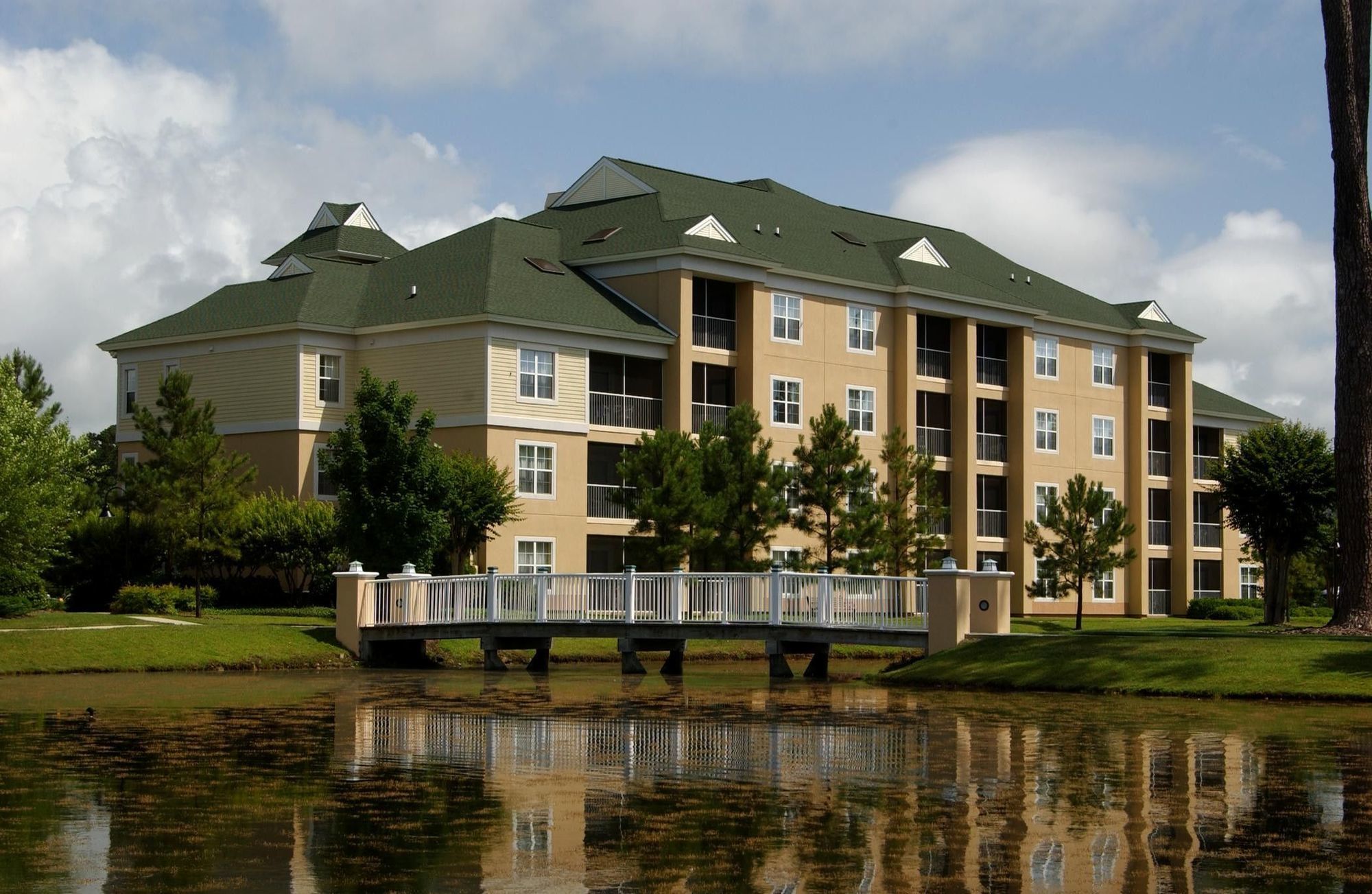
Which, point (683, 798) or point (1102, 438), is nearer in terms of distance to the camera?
point (683, 798)

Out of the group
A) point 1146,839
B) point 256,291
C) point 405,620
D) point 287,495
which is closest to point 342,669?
point 405,620

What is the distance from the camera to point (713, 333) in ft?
187

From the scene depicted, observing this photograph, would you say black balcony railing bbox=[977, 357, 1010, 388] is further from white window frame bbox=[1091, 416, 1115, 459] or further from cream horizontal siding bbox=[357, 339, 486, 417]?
cream horizontal siding bbox=[357, 339, 486, 417]

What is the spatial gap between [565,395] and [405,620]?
14.9m

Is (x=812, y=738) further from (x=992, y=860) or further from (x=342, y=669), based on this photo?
(x=342, y=669)

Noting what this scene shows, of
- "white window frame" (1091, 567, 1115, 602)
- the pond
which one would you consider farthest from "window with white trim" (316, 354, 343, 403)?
the pond

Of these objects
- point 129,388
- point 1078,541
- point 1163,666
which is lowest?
point 1163,666

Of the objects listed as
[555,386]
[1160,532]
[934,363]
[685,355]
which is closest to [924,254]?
[934,363]

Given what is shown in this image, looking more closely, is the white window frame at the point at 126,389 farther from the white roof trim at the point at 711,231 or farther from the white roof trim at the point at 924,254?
the white roof trim at the point at 924,254

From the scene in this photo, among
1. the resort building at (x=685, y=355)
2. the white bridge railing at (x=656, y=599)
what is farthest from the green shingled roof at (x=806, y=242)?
the white bridge railing at (x=656, y=599)

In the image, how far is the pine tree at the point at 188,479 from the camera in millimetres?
44781

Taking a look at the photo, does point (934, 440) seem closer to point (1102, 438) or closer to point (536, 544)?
point (1102, 438)

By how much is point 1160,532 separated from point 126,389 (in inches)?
1517

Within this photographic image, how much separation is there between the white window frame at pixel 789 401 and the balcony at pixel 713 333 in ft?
5.68
